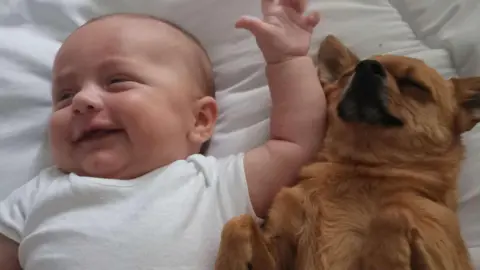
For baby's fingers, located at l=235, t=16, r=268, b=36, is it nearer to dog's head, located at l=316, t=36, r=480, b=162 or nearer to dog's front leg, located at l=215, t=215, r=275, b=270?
dog's head, located at l=316, t=36, r=480, b=162

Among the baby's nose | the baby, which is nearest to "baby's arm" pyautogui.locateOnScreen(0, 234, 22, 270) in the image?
the baby

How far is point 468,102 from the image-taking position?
0.98 metres

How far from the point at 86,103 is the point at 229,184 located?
0.26 meters

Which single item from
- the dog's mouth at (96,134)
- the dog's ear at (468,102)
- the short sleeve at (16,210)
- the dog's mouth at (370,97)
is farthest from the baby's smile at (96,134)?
the dog's ear at (468,102)

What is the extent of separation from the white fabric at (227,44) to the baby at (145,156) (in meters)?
0.08

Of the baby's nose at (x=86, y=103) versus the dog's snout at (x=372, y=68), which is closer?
the dog's snout at (x=372, y=68)

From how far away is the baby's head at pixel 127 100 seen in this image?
3.37 ft

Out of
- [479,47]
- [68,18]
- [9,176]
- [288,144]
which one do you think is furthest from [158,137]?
[479,47]

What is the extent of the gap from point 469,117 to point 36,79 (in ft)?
2.63

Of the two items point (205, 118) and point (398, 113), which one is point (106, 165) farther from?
point (398, 113)

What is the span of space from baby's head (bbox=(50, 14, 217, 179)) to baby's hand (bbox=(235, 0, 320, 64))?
136 mm

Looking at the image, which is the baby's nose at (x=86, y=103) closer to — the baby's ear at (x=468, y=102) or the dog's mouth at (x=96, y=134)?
the dog's mouth at (x=96, y=134)

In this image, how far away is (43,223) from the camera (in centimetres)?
100

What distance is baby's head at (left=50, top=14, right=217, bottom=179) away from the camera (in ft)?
3.37
